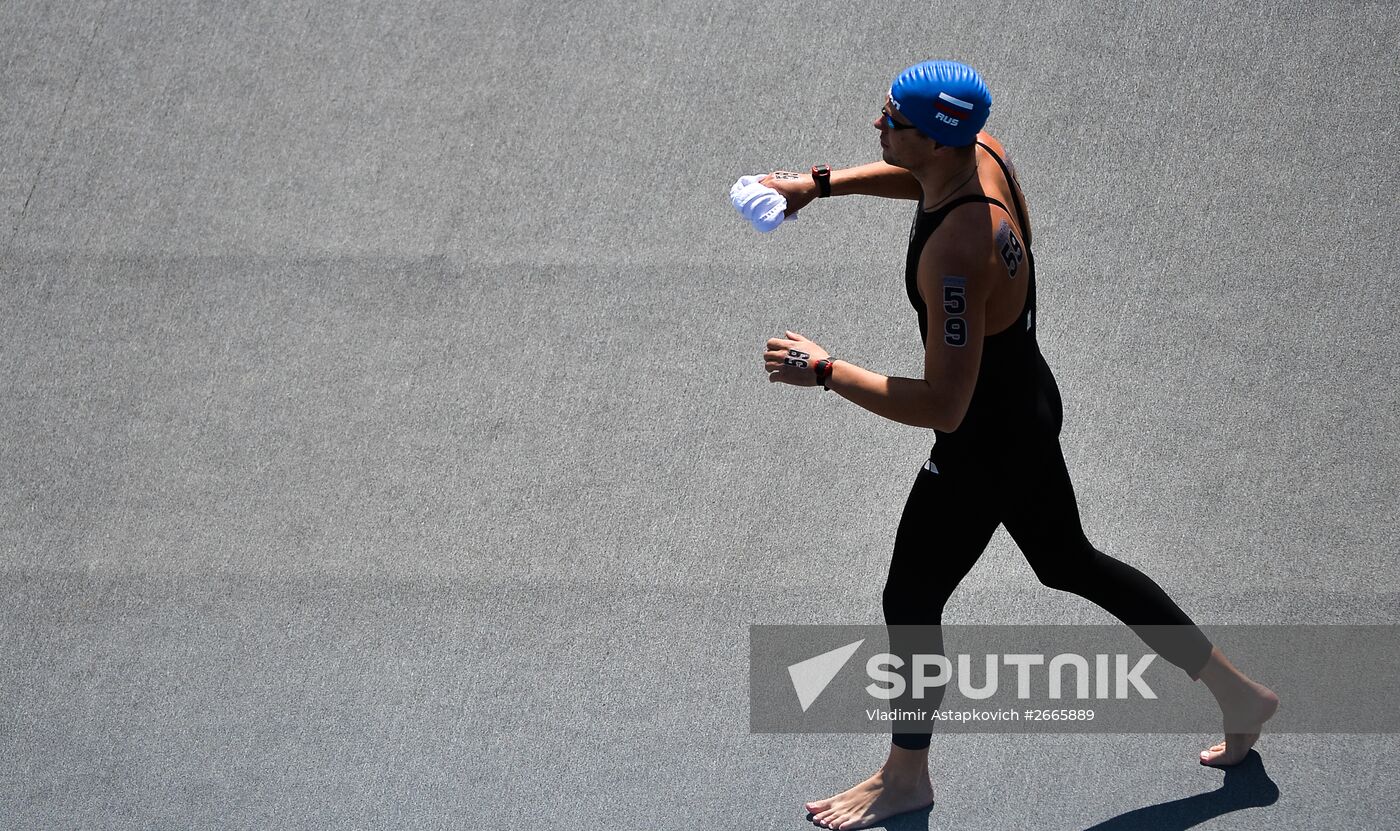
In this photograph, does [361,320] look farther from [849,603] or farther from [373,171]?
[849,603]

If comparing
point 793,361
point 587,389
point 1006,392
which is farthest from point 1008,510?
point 587,389

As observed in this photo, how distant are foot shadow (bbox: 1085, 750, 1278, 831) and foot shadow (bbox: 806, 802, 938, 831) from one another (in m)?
0.41

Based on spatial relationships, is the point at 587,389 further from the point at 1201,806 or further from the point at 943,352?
the point at 1201,806

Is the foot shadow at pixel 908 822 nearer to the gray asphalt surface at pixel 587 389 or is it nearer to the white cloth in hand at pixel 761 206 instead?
the gray asphalt surface at pixel 587 389

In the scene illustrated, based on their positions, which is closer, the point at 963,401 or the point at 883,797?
the point at 963,401

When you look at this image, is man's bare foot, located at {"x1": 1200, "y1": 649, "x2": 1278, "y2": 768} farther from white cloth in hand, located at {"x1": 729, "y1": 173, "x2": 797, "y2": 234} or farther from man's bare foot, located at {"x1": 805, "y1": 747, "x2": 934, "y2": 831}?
white cloth in hand, located at {"x1": 729, "y1": 173, "x2": 797, "y2": 234}

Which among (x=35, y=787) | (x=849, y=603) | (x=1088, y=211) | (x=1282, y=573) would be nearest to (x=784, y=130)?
(x=1088, y=211)

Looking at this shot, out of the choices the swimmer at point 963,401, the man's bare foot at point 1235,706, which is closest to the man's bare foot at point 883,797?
the swimmer at point 963,401

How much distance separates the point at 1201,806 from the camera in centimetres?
319

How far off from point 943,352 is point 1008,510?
1.72ft

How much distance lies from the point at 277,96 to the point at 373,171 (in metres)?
0.60

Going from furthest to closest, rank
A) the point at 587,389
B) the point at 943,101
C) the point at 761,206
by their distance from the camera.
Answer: the point at 587,389
the point at 761,206
the point at 943,101

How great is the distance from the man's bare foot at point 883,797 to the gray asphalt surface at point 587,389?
0.09 metres

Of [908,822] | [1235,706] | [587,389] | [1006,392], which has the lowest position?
[908,822]
